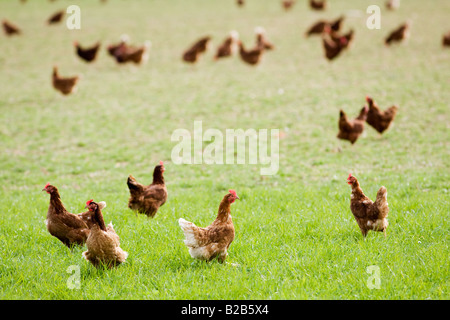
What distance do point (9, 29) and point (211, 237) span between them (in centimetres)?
2543

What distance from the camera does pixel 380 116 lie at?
11.5 metres

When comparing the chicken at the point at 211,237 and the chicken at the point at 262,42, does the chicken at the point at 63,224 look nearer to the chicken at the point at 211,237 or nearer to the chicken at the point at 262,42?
the chicken at the point at 211,237

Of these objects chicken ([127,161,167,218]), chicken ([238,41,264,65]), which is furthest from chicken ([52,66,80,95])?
chicken ([127,161,167,218])

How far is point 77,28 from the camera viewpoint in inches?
1086

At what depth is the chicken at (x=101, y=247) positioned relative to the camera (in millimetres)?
5598

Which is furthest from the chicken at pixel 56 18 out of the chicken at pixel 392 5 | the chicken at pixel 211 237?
the chicken at pixel 211 237

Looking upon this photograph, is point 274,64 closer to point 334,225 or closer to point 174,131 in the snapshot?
point 174,131

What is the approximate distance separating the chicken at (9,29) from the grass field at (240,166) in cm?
57

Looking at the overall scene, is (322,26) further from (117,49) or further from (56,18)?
(56,18)

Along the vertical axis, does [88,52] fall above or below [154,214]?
above

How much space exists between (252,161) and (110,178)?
3.31 m

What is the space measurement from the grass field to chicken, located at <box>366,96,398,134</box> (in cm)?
44

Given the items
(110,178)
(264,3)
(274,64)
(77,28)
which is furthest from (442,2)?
(110,178)
